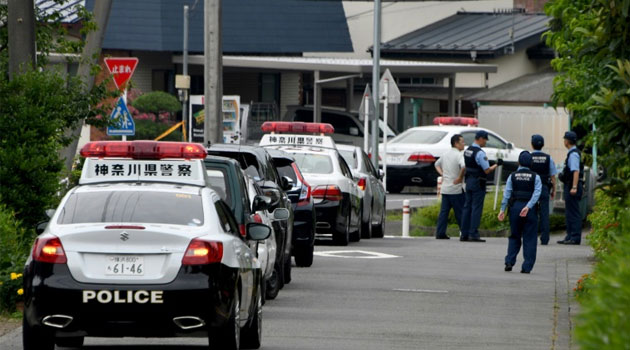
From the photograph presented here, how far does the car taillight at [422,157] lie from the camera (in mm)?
36281

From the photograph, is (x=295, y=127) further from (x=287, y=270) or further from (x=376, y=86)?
(x=376, y=86)

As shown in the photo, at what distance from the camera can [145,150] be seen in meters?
11.1

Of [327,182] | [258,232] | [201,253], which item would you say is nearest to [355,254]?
Result: [327,182]

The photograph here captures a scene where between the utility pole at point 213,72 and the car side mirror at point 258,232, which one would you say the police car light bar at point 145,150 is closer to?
the car side mirror at point 258,232

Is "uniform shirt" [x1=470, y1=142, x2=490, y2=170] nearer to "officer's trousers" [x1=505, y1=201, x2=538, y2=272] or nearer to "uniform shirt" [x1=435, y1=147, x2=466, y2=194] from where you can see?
"uniform shirt" [x1=435, y1=147, x2=466, y2=194]

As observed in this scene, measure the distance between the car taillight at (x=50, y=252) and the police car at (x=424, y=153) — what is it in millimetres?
27040

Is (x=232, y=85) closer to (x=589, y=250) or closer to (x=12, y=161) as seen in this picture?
(x=589, y=250)

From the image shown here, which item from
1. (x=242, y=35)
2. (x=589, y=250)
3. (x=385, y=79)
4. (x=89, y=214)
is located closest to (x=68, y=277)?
(x=89, y=214)

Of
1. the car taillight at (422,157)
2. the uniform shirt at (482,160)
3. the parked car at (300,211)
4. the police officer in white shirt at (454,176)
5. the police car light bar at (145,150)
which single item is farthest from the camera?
the car taillight at (422,157)

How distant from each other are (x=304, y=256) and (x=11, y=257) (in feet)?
20.3

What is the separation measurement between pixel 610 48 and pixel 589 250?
12591 mm

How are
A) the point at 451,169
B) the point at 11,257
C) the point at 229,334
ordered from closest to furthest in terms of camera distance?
the point at 229,334
the point at 11,257
the point at 451,169

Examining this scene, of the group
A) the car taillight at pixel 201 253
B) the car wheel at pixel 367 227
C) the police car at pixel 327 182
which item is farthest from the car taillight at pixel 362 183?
the car taillight at pixel 201 253

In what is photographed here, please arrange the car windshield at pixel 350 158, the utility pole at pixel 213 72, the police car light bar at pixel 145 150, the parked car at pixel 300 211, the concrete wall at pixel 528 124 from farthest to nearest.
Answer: the concrete wall at pixel 528 124, the utility pole at pixel 213 72, the car windshield at pixel 350 158, the parked car at pixel 300 211, the police car light bar at pixel 145 150
